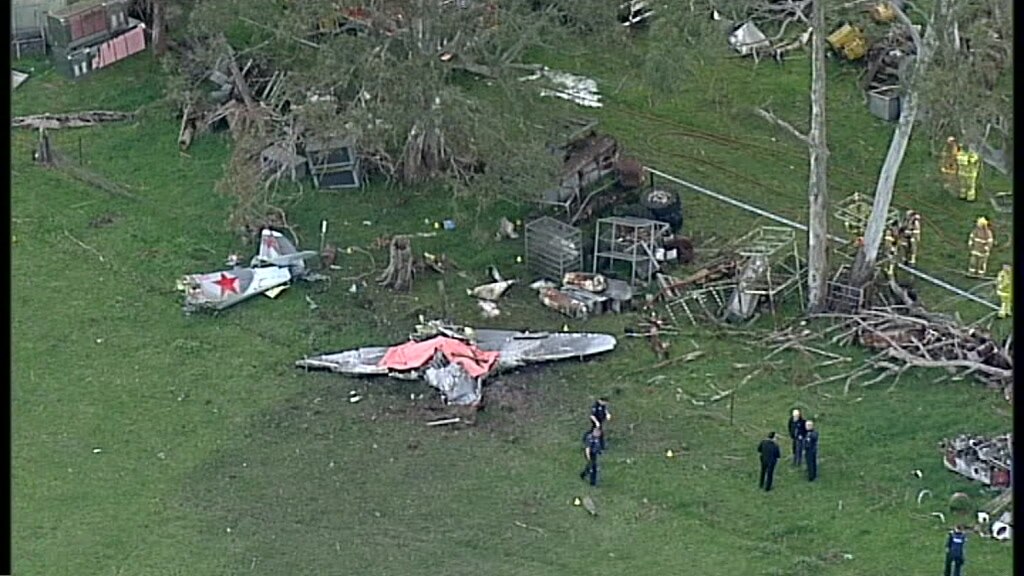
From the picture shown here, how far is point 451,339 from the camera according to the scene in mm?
24203

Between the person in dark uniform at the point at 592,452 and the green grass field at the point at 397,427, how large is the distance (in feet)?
0.66

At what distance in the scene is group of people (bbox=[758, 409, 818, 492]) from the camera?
2084cm

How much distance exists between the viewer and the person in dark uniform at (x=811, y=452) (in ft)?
68.8

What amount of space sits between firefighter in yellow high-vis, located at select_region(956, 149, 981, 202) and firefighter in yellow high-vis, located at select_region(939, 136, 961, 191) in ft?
0.25

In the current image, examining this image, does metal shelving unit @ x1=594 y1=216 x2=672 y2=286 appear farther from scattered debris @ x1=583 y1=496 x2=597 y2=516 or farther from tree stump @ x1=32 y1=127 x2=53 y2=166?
tree stump @ x1=32 y1=127 x2=53 y2=166

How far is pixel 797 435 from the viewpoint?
21234 mm

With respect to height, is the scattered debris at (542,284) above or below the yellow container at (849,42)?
below

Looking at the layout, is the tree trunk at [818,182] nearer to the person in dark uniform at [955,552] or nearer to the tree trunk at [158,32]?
the person in dark uniform at [955,552]

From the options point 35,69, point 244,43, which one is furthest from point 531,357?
point 35,69

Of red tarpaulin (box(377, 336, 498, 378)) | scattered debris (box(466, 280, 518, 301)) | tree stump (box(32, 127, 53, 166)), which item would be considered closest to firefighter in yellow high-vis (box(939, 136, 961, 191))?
scattered debris (box(466, 280, 518, 301))

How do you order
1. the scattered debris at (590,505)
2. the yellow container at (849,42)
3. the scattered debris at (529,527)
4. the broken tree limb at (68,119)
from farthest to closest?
the yellow container at (849,42), the broken tree limb at (68,119), the scattered debris at (590,505), the scattered debris at (529,527)

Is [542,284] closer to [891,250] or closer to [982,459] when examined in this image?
[891,250]

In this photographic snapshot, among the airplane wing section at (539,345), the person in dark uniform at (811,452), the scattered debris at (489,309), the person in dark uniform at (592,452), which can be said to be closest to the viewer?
the person in dark uniform at (811,452)

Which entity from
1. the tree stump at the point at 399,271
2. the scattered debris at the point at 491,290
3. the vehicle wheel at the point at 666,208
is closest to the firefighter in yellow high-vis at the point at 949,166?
the vehicle wheel at the point at 666,208
